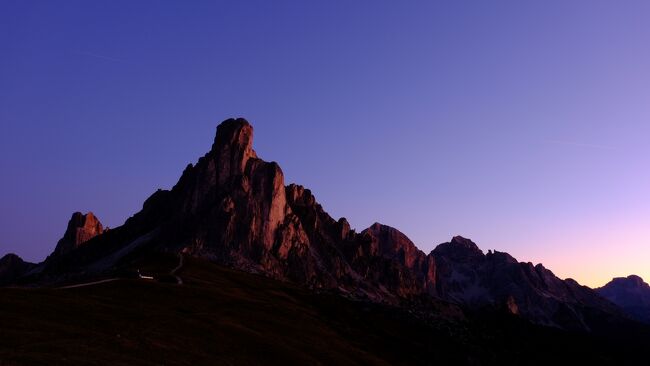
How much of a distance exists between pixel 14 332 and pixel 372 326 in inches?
2771

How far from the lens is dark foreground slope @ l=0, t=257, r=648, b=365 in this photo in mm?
47625

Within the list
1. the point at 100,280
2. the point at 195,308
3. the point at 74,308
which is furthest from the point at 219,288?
the point at 74,308

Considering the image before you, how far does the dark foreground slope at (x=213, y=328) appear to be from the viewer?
156 feet

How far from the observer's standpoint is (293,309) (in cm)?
9906

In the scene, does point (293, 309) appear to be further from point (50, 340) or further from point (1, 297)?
point (50, 340)

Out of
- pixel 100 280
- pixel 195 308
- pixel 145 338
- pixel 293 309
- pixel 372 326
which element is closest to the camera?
pixel 145 338

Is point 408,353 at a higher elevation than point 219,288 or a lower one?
lower

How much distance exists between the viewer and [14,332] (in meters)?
46.2

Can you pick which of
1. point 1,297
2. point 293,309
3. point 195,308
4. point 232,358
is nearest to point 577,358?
point 293,309

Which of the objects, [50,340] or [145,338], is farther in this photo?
[145,338]

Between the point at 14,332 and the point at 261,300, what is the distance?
5742 cm

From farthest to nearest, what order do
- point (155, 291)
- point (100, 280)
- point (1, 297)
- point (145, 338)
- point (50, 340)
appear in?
point (100, 280)
point (155, 291)
point (1, 297)
point (145, 338)
point (50, 340)

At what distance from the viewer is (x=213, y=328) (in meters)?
66.5

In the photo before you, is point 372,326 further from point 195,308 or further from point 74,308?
point 74,308
